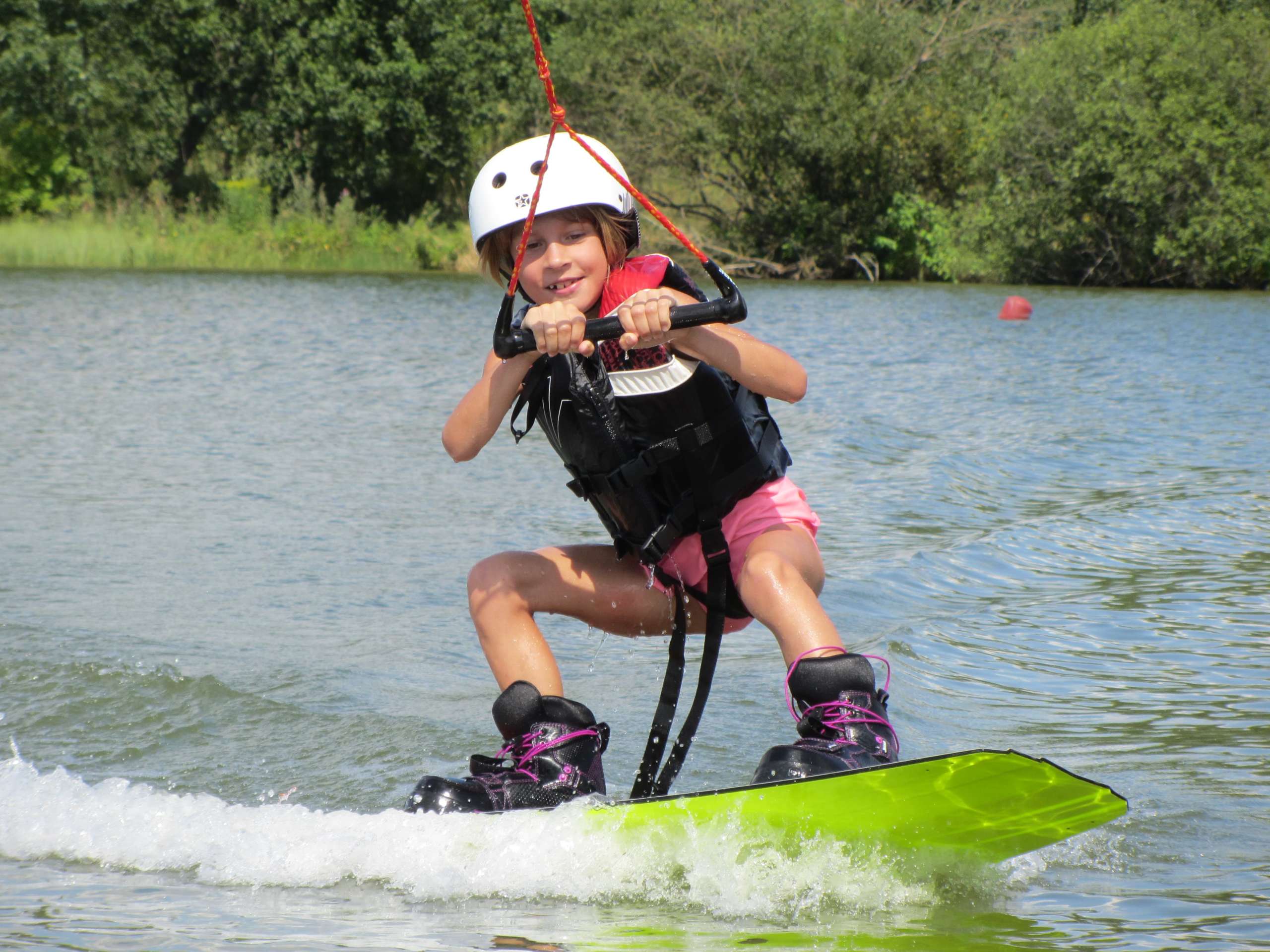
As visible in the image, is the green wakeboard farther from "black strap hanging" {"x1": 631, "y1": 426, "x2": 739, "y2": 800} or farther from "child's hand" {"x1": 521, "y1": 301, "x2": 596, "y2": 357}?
"child's hand" {"x1": 521, "y1": 301, "x2": 596, "y2": 357}

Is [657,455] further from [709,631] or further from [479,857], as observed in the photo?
[479,857]

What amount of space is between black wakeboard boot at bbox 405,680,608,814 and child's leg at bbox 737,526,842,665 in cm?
45

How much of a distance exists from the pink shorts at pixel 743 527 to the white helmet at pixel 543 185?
700 millimetres

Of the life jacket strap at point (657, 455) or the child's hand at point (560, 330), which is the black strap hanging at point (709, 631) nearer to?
the life jacket strap at point (657, 455)

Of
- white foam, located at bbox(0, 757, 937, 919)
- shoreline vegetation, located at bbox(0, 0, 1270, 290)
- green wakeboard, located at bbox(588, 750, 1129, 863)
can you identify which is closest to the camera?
green wakeboard, located at bbox(588, 750, 1129, 863)

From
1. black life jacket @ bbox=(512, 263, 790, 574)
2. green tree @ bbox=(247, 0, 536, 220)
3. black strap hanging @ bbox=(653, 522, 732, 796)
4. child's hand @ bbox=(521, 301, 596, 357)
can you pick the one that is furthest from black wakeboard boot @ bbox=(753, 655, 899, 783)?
green tree @ bbox=(247, 0, 536, 220)

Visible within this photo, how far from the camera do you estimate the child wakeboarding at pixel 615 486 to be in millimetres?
2947

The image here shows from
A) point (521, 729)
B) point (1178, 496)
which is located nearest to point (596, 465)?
point (521, 729)

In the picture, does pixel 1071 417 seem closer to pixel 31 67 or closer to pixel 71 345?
pixel 71 345

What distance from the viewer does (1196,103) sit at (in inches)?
1141

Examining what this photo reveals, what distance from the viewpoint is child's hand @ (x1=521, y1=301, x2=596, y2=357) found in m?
2.70

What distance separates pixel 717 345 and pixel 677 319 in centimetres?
18

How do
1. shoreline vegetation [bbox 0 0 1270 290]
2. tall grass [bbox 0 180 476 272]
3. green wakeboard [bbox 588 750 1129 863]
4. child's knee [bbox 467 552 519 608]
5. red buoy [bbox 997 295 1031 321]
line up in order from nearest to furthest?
green wakeboard [bbox 588 750 1129 863], child's knee [bbox 467 552 519 608], red buoy [bbox 997 295 1031 321], shoreline vegetation [bbox 0 0 1270 290], tall grass [bbox 0 180 476 272]

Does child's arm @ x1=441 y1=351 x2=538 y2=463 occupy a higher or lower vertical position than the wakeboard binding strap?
higher
